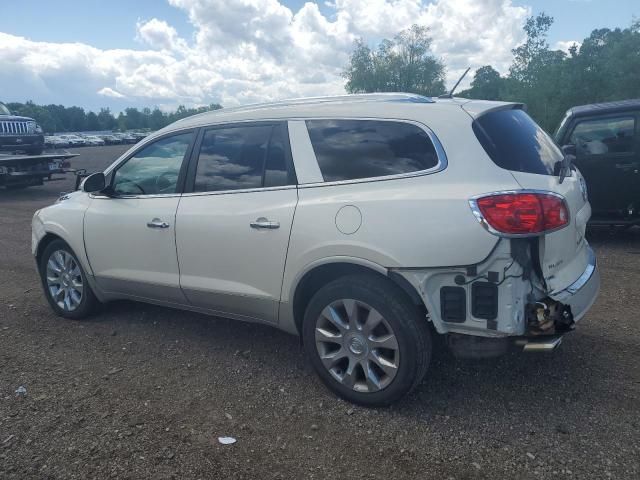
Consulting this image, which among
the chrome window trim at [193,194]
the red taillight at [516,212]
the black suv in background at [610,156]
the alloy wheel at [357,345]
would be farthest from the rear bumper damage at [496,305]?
the black suv in background at [610,156]

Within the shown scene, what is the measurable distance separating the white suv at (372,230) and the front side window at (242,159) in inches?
0.4

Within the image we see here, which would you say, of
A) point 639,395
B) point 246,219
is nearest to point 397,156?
point 246,219

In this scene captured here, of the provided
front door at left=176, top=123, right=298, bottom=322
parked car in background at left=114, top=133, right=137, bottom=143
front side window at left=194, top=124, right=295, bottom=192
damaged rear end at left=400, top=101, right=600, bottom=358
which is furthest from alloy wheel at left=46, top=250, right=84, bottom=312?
parked car in background at left=114, top=133, right=137, bottom=143

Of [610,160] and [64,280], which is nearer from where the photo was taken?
[64,280]

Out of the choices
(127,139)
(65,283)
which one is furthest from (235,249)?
(127,139)

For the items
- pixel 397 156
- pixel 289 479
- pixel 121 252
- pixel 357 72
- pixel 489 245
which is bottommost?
pixel 289 479

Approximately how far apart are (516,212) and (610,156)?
17.0 feet

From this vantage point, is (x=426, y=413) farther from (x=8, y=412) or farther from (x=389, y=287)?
(x=8, y=412)

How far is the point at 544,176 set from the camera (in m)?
3.16

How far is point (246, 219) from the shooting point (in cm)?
371

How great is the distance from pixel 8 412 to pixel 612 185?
709 centimetres

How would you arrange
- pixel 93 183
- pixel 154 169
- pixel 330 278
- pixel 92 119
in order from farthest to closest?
1. pixel 92 119
2. pixel 93 183
3. pixel 154 169
4. pixel 330 278

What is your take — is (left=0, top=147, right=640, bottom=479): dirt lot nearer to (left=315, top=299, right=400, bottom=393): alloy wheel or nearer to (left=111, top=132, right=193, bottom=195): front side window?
(left=315, top=299, right=400, bottom=393): alloy wheel

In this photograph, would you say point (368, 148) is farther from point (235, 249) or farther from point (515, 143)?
point (235, 249)
